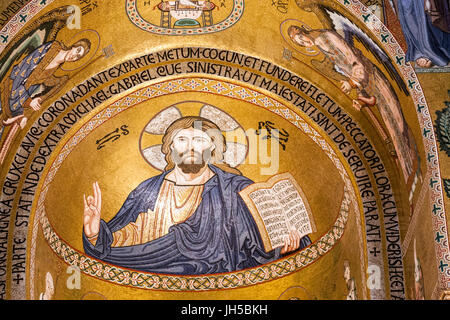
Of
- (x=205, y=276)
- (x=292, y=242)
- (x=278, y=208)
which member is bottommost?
(x=205, y=276)

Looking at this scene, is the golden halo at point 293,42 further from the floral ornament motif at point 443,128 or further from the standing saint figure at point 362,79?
the floral ornament motif at point 443,128

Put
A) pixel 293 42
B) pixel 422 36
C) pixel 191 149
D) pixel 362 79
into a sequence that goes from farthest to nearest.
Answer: pixel 191 149 < pixel 293 42 < pixel 362 79 < pixel 422 36

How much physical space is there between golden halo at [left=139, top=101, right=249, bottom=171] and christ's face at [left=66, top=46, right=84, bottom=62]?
1862 mm

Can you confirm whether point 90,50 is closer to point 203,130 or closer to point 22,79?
point 22,79

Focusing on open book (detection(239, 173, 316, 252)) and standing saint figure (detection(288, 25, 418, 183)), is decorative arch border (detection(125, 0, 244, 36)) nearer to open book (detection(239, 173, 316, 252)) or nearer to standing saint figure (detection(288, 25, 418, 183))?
standing saint figure (detection(288, 25, 418, 183))

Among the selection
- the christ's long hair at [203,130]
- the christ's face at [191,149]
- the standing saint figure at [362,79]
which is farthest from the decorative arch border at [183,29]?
the christ's face at [191,149]

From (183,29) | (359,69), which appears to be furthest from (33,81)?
(359,69)

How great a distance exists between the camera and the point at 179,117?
1551cm

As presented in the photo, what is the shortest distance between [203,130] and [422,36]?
4.59m

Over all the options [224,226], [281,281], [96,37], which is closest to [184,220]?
[224,226]

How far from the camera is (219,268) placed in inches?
601

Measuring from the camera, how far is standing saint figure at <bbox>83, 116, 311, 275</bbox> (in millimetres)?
15219

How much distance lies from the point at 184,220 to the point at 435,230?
509 cm

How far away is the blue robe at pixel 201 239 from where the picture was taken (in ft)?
49.9
